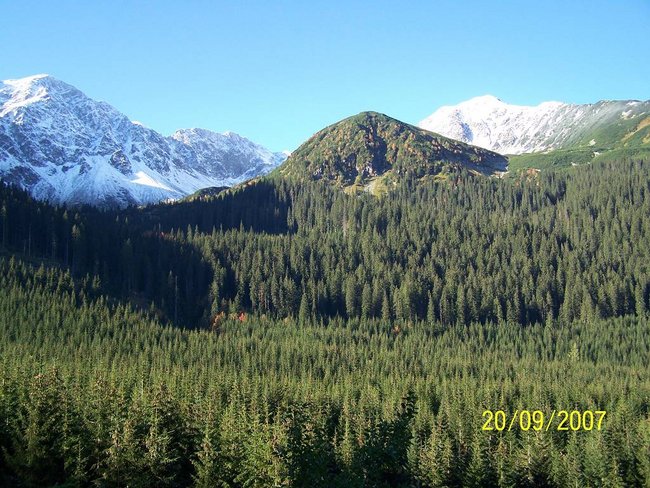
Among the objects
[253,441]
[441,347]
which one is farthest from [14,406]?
[441,347]

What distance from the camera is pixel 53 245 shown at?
196 m

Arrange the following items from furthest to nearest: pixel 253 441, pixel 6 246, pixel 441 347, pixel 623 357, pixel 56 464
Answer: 1. pixel 6 246
2. pixel 441 347
3. pixel 623 357
4. pixel 56 464
5. pixel 253 441

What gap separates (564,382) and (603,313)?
83332mm

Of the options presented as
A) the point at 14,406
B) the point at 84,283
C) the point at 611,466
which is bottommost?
the point at 611,466

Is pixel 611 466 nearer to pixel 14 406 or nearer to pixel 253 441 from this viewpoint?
pixel 253 441
